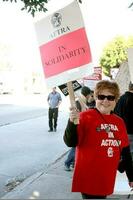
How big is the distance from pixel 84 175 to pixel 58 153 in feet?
28.1

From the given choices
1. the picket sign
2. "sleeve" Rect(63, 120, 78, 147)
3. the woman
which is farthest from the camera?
the picket sign

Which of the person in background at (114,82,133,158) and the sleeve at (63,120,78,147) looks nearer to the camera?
the sleeve at (63,120,78,147)

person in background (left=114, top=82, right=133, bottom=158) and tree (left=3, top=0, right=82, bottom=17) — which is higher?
tree (left=3, top=0, right=82, bottom=17)

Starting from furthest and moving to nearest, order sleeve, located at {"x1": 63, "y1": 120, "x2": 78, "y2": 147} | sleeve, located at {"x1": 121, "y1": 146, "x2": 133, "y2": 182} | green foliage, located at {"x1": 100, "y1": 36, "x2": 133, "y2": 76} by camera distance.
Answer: green foliage, located at {"x1": 100, "y1": 36, "x2": 133, "y2": 76} → sleeve, located at {"x1": 121, "y1": 146, "x2": 133, "y2": 182} → sleeve, located at {"x1": 63, "y1": 120, "x2": 78, "y2": 147}

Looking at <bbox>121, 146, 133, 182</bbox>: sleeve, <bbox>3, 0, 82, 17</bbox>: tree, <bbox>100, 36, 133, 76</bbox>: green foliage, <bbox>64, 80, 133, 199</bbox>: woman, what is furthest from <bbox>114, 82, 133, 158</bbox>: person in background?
<bbox>100, 36, 133, 76</bbox>: green foliage

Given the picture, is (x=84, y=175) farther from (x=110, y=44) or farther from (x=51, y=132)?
(x=110, y=44)

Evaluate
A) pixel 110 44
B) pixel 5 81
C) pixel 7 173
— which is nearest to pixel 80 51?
pixel 7 173

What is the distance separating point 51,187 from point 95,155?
4205 millimetres

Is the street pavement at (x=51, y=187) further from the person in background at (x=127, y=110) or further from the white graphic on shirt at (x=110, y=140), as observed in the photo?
the white graphic on shirt at (x=110, y=140)

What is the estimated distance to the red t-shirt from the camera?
3.42 m

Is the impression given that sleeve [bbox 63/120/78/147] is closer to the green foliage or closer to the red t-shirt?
the red t-shirt

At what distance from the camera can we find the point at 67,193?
6.98 meters

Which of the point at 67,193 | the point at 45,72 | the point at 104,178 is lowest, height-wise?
the point at 67,193

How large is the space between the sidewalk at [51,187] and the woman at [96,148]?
9.01 feet
